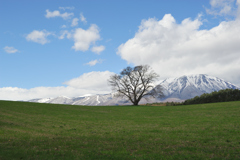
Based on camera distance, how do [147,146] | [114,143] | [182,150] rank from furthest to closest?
[114,143], [147,146], [182,150]

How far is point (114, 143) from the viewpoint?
53.5 feet

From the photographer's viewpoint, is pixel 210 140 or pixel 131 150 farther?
pixel 210 140

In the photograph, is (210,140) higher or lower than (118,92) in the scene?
lower

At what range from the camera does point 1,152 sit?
1295cm

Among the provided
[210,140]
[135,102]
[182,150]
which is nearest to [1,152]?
[182,150]

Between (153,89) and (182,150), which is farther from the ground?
(153,89)

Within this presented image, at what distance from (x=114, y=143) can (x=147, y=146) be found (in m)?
2.84

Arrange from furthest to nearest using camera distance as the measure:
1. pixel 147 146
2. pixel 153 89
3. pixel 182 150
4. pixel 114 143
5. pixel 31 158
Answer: pixel 153 89 → pixel 114 143 → pixel 147 146 → pixel 182 150 → pixel 31 158

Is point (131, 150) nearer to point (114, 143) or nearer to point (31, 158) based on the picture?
point (114, 143)

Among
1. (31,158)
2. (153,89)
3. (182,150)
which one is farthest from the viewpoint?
(153,89)

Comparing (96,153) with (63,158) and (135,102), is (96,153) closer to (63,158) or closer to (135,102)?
(63,158)

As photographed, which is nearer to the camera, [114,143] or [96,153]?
[96,153]

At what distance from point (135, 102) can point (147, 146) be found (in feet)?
241

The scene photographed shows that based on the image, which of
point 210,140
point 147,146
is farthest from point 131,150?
point 210,140
